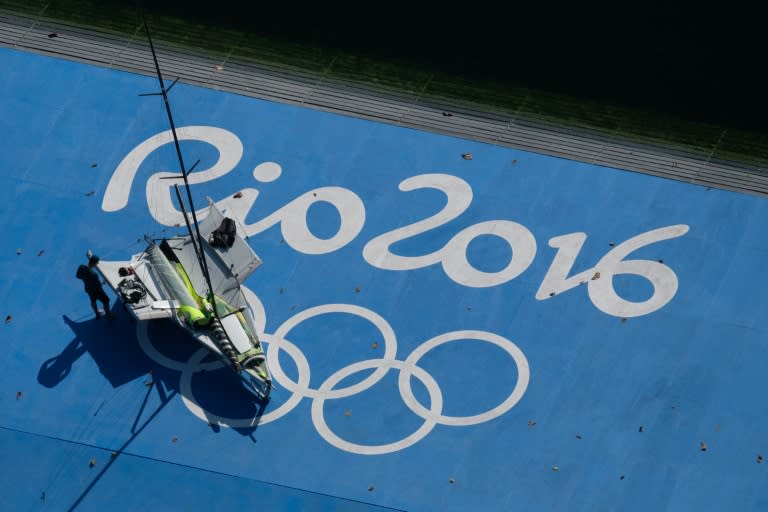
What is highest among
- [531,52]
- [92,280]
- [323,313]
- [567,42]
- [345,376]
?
[567,42]

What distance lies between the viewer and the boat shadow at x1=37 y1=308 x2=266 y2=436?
1947 cm

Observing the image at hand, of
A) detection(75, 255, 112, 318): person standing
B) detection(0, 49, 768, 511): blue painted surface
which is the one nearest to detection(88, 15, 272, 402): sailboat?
detection(75, 255, 112, 318): person standing

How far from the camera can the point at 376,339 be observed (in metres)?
20.3

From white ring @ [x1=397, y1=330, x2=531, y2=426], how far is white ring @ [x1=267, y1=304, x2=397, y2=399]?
1.44ft

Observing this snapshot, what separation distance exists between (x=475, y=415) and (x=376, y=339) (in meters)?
2.45

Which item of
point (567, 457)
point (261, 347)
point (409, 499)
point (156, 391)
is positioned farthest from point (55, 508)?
point (567, 457)

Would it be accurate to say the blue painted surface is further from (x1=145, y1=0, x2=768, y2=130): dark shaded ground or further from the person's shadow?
(x1=145, y1=0, x2=768, y2=130): dark shaded ground

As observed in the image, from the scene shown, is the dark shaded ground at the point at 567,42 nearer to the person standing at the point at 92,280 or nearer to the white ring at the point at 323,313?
the white ring at the point at 323,313

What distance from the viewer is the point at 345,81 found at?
944 inches

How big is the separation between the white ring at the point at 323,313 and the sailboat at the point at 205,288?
0.47m

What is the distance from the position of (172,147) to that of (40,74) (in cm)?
381

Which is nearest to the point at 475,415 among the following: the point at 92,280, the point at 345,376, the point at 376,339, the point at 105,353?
the point at 376,339

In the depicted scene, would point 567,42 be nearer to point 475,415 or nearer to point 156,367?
point 475,415

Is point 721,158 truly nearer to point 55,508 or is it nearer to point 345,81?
point 345,81
